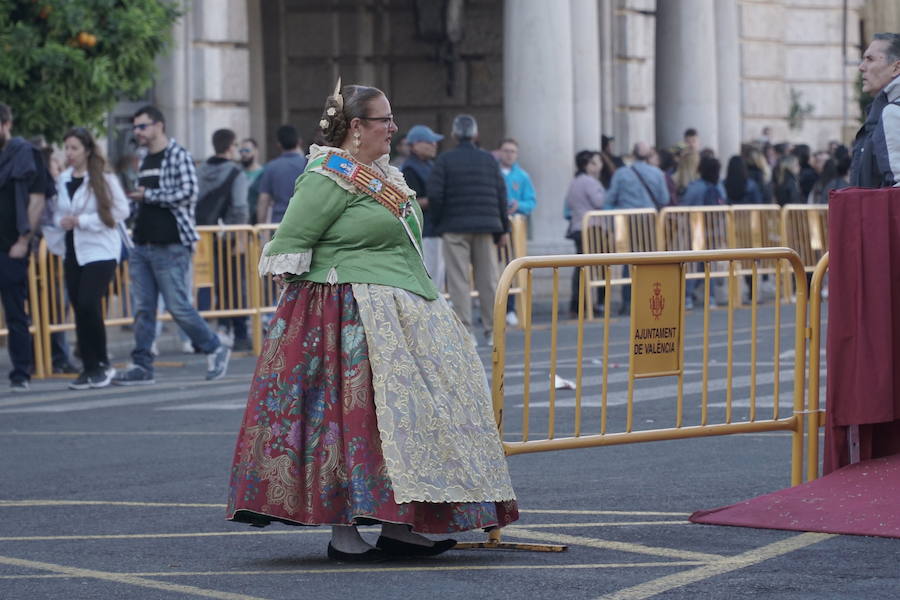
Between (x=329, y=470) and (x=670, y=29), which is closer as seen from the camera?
(x=329, y=470)

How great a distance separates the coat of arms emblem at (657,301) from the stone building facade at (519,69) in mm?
13778

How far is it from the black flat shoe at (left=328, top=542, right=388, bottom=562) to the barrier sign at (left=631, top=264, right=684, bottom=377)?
1648 millimetres

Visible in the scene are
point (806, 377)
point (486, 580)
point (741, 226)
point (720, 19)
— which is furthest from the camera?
point (720, 19)

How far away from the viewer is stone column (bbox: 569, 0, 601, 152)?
2591 centimetres

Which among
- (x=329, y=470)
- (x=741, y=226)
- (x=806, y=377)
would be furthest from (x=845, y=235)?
(x=741, y=226)

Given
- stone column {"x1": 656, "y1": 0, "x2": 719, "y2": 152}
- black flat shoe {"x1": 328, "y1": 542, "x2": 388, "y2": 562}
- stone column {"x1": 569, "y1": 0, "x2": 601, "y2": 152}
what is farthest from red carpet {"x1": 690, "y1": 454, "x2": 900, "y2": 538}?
stone column {"x1": 656, "y1": 0, "x2": 719, "y2": 152}

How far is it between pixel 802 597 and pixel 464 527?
118 centimetres

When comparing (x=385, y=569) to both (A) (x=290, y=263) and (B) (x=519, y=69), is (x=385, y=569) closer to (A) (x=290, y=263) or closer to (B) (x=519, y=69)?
(A) (x=290, y=263)

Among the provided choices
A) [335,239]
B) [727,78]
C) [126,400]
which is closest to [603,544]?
[335,239]

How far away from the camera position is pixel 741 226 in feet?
74.6

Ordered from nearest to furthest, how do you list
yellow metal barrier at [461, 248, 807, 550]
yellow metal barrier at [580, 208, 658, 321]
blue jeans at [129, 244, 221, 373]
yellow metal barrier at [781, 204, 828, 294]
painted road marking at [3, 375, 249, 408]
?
yellow metal barrier at [461, 248, 807, 550] < painted road marking at [3, 375, 249, 408] < blue jeans at [129, 244, 221, 373] < yellow metal barrier at [580, 208, 658, 321] < yellow metal barrier at [781, 204, 828, 294]

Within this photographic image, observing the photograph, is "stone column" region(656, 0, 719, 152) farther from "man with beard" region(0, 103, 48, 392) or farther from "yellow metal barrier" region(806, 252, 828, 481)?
"yellow metal barrier" region(806, 252, 828, 481)

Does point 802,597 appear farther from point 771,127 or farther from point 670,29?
point 771,127

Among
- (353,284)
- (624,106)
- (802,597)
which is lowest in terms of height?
(802,597)
